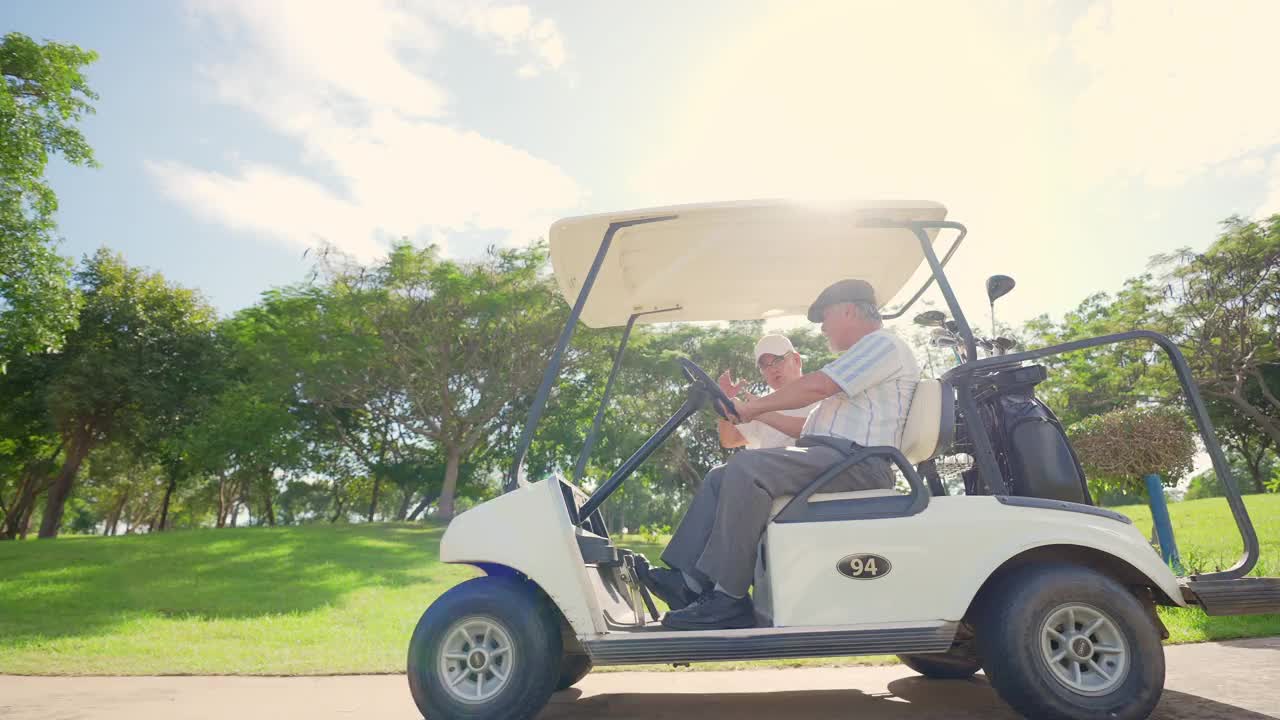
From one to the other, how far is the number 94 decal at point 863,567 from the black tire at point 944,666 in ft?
5.39

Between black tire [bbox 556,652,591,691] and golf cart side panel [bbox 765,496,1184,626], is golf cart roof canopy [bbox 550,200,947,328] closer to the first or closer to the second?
golf cart side panel [bbox 765,496,1184,626]

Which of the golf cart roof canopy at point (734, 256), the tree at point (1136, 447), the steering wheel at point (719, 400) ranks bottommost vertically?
the steering wheel at point (719, 400)

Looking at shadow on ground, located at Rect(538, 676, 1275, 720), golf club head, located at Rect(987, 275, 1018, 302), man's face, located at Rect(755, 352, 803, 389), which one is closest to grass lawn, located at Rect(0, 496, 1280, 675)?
shadow on ground, located at Rect(538, 676, 1275, 720)

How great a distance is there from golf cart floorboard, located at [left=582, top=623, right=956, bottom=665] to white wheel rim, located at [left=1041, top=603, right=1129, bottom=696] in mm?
425

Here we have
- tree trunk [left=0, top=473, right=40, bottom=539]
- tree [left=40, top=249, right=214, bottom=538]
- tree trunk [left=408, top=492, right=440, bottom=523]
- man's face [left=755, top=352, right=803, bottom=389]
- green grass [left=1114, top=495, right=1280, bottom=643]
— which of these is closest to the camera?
man's face [left=755, top=352, right=803, bottom=389]

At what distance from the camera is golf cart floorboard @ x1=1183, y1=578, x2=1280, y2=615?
3182 mm

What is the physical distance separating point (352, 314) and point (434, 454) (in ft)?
30.1

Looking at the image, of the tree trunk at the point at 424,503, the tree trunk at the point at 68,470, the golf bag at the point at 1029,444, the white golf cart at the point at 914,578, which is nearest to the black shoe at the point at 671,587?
the white golf cart at the point at 914,578

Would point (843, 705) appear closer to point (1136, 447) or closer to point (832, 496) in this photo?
point (832, 496)

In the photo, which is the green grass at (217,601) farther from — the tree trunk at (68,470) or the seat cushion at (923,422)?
the tree trunk at (68,470)

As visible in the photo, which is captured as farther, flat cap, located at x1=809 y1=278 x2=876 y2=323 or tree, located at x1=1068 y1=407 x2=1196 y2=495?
tree, located at x1=1068 y1=407 x2=1196 y2=495

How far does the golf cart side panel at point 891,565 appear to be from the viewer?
3125 millimetres

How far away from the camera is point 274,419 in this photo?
2409 centimetres

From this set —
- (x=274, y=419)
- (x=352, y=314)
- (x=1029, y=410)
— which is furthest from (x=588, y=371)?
(x=1029, y=410)
